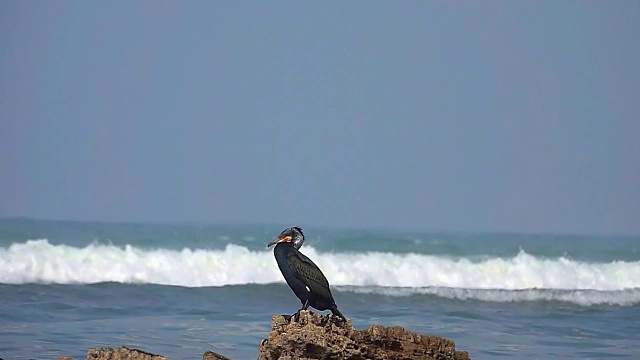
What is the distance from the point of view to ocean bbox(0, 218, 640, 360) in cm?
1190

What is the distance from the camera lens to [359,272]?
761 inches

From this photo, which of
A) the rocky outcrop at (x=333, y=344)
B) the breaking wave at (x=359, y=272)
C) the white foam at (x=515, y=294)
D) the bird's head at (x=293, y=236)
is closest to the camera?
the rocky outcrop at (x=333, y=344)

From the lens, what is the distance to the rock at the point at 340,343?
21.0 ft

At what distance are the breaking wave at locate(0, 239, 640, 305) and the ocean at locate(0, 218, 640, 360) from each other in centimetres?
4

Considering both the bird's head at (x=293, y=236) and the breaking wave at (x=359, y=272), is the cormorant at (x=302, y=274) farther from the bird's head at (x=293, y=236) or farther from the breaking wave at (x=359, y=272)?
the breaking wave at (x=359, y=272)

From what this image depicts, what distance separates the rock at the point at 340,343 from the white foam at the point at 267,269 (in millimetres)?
11533

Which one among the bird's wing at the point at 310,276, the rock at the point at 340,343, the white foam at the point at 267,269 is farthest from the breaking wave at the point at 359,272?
the rock at the point at 340,343

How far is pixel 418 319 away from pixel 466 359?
7322mm

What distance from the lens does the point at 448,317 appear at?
14.5 meters

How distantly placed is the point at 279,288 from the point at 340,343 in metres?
11.0

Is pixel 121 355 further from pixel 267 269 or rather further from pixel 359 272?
pixel 359 272

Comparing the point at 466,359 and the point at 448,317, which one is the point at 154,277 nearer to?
the point at 448,317

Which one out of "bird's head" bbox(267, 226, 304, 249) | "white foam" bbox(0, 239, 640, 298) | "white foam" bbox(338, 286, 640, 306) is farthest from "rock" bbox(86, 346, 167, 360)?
"white foam" bbox(0, 239, 640, 298)

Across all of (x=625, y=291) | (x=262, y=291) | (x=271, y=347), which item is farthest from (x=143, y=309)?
(x=625, y=291)
